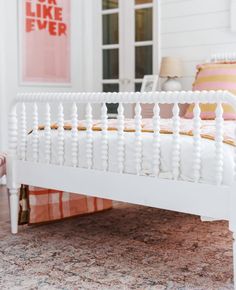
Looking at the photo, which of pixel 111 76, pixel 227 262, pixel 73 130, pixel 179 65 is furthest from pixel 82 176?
pixel 111 76

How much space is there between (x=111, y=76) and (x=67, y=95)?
262cm

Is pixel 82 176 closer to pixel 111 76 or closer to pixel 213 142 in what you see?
pixel 213 142

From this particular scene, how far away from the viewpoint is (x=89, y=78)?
5.18 m

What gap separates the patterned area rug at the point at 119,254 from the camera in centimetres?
209

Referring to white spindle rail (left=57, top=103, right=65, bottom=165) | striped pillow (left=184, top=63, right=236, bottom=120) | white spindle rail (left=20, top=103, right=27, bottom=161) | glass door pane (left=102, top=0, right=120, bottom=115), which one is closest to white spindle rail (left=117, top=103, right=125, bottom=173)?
white spindle rail (left=57, top=103, right=65, bottom=165)

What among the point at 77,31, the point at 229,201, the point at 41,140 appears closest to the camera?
the point at 229,201

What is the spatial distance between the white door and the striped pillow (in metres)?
1.08

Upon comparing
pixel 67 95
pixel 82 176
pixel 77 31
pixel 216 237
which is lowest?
pixel 216 237

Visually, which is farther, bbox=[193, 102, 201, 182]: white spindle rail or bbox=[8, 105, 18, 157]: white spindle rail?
bbox=[8, 105, 18, 157]: white spindle rail

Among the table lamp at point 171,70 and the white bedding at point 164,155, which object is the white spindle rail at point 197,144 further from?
the table lamp at point 171,70

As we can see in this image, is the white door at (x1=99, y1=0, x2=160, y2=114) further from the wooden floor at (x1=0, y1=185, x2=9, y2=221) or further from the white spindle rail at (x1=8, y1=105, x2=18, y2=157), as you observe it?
the white spindle rail at (x1=8, y1=105, x2=18, y2=157)

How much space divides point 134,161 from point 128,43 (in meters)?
2.91

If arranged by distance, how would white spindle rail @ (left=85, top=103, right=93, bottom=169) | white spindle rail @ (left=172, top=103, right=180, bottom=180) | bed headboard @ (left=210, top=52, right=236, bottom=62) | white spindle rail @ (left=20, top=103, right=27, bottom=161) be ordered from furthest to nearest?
bed headboard @ (left=210, top=52, right=236, bottom=62) → white spindle rail @ (left=20, top=103, right=27, bottom=161) → white spindle rail @ (left=85, top=103, right=93, bottom=169) → white spindle rail @ (left=172, top=103, right=180, bottom=180)

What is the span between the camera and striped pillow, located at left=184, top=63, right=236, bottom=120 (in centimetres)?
336
